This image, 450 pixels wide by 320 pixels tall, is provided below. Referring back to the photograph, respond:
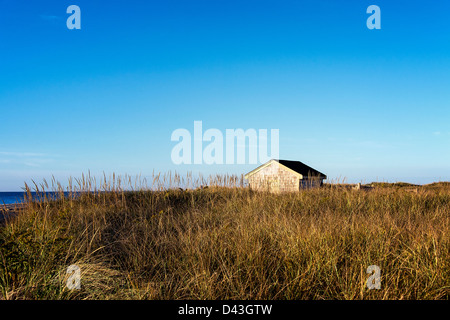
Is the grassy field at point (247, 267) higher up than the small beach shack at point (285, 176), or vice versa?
the small beach shack at point (285, 176)

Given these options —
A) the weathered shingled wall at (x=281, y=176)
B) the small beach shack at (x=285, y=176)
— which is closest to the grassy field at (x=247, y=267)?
the small beach shack at (x=285, y=176)

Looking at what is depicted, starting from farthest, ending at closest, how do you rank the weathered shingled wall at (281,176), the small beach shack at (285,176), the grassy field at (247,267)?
the weathered shingled wall at (281,176)
the small beach shack at (285,176)
the grassy field at (247,267)

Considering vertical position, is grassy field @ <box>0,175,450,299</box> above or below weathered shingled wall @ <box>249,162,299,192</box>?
below

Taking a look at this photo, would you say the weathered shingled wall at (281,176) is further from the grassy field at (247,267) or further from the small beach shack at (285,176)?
the grassy field at (247,267)

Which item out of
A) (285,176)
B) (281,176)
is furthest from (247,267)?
(281,176)

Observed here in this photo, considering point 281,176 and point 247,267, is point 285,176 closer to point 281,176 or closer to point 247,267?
point 281,176

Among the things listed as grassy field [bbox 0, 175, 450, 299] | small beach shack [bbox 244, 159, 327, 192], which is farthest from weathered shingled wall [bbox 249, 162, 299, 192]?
grassy field [bbox 0, 175, 450, 299]

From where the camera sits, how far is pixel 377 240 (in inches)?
162

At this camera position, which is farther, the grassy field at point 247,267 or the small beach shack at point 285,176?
the small beach shack at point 285,176

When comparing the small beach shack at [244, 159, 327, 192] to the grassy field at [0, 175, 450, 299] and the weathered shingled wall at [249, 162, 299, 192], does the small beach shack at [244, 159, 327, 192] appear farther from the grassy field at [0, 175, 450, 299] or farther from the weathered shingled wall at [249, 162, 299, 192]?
the grassy field at [0, 175, 450, 299]

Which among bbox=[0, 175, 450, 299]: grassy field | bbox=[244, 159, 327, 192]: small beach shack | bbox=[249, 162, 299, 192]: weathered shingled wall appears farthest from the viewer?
bbox=[249, 162, 299, 192]: weathered shingled wall
